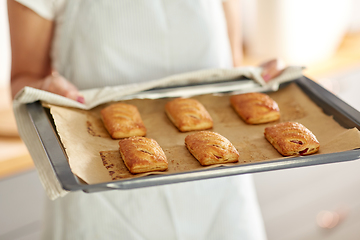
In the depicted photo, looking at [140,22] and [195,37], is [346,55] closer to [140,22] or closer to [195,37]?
[195,37]

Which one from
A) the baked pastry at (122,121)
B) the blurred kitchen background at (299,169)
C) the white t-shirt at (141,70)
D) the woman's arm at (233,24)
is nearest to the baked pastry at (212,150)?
the baked pastry at (122,121)

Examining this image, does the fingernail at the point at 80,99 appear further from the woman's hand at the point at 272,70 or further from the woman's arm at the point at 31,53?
the woman's hand at the point at 272,70

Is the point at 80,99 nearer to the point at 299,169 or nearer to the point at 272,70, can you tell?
the point at 272,70

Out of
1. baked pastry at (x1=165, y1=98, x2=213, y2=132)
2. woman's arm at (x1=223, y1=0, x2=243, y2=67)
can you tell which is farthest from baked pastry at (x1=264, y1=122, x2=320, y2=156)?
woman's arm at (x1=223, y1=0, x2=243, y2=67)

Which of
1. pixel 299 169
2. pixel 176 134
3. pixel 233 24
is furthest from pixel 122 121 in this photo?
pixel 299 169

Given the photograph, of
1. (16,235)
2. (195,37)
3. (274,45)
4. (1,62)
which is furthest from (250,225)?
(1,62)

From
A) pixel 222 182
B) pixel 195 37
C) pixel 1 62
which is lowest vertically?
pixel 222 182

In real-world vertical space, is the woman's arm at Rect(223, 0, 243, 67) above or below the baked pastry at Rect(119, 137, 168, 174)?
above

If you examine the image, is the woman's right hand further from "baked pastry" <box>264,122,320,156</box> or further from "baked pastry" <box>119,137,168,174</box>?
"baked pastry" <box>264,122,320,156</box>
